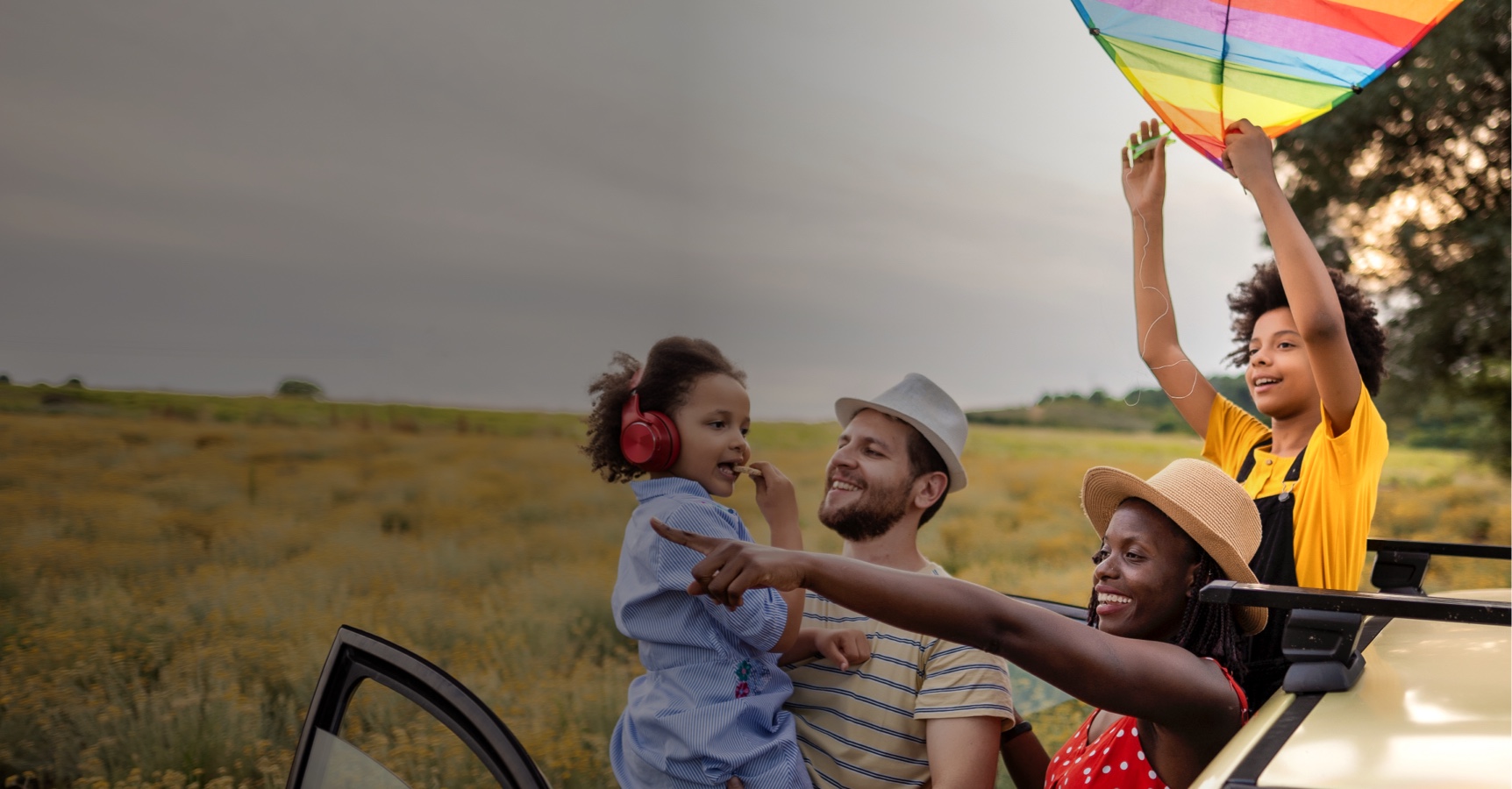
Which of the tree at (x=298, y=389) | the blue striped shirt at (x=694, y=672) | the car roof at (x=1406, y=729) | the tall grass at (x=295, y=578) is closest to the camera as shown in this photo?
the car roof at (x=1406, y=729)

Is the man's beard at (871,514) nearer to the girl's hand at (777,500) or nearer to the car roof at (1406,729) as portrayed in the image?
the girl's hand at (777,500)

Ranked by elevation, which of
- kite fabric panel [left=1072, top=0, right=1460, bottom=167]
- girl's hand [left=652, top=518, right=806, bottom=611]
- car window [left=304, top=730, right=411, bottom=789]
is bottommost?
car window [left=304, top=730, right=411, bottom=789]

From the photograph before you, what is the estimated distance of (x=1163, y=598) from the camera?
1.65 meters

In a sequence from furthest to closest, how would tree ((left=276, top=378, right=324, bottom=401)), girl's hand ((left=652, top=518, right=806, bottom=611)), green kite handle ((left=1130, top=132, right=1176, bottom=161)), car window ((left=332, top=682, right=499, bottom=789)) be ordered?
tree ((left=276, top=378, right=324, bottom=401)) → car window ((left=332, top=682, right=499, bottom=789)) → green kite handle ((left=1130, top=132, right=1176, bottom=161)) → girl's hand ((left=652, top=518, right=806, bottom=611))

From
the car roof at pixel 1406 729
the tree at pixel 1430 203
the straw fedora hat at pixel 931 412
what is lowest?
the car roof at pixel 1406 729

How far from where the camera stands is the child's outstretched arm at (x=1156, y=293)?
2.54m

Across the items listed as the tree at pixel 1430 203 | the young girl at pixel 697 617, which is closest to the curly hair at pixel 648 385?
the young girl at pixel 697 617

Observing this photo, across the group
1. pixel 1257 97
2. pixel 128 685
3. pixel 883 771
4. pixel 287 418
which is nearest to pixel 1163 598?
pixel 883 771

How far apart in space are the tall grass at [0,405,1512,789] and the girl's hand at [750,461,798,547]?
78cm

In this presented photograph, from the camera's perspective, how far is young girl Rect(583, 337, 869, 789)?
1.93m

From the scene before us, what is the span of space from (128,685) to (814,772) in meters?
4.95

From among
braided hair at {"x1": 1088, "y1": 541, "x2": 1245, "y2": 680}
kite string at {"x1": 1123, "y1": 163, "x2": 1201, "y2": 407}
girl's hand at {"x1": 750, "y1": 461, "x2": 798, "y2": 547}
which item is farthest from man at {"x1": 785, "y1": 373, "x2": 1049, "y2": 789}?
kite string at {"x1": 1123, "y1": 163, "x2": 1201, "y2": 407}

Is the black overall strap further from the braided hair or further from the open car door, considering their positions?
the open car door

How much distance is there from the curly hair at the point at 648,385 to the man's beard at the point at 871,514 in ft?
1.23
